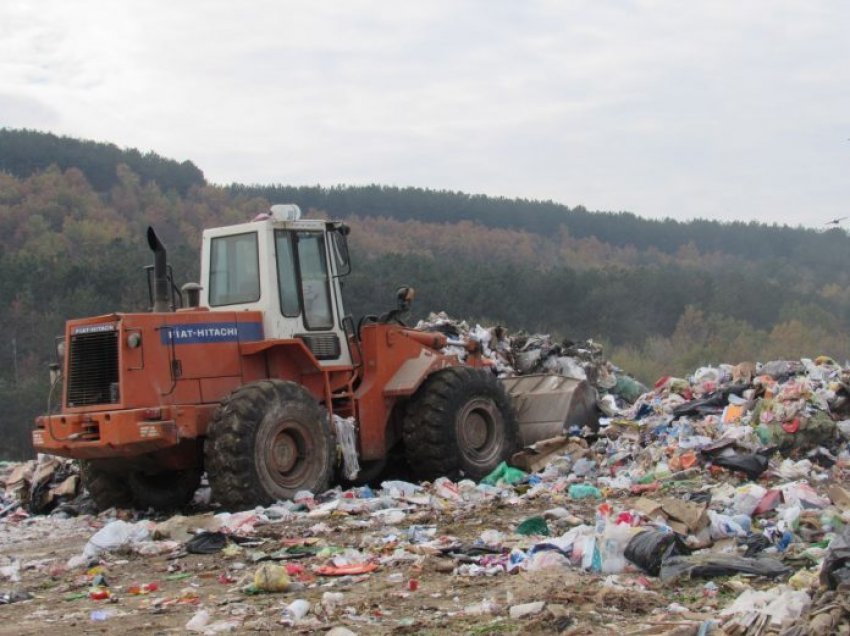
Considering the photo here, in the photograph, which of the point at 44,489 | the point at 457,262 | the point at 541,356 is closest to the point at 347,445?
the point at 44,489

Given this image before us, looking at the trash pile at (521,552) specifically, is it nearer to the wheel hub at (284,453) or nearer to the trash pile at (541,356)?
the wheel hub at (284,453)

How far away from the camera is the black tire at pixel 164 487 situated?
10.2 metres

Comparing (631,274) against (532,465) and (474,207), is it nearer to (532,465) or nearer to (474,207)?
(474,207)

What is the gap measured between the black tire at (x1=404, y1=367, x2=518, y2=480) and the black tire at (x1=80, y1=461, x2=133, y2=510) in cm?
251

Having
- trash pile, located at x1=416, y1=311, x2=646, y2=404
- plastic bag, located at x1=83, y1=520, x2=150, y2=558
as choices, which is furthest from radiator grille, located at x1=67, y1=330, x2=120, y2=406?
trash pile, located at x1=416, y1=311, x2=646, y2=404

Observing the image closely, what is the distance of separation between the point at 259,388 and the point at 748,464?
4.09 metres

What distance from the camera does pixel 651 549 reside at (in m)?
6.28

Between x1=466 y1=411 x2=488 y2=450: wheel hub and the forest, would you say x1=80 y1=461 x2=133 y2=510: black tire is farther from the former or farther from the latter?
the forest

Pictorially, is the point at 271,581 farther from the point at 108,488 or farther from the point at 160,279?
the point at 108,488

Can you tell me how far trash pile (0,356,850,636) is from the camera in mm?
5348

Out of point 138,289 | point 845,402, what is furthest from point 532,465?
point 138,289

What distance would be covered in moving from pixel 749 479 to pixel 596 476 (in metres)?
1.49

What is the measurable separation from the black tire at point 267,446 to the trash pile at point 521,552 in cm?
20

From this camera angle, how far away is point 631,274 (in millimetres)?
52781
